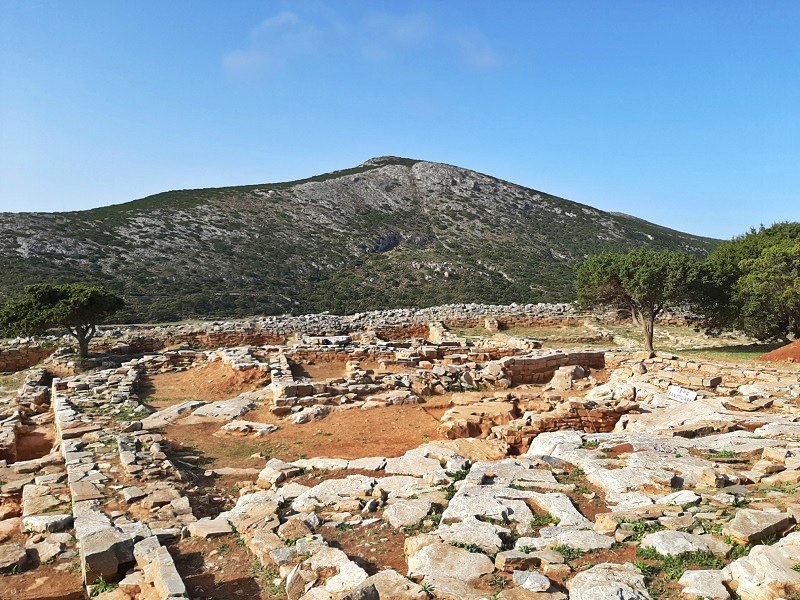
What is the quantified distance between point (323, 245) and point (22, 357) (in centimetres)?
3520

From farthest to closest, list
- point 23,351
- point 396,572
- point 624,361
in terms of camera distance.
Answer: point 23,351 < point 624,361 < point 396,572

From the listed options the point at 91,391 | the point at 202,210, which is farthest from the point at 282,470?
the point at 202,210

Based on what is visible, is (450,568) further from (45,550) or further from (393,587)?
(45,550)

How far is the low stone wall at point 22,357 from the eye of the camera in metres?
22.0

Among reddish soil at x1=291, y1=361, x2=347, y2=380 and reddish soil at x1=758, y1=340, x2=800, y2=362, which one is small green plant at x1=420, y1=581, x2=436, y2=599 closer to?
reddish soil at x1=291, y1=361, x2=347, y2=380

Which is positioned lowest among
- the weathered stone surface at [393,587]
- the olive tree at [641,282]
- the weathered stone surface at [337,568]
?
the weathered stone surface at [337,568]

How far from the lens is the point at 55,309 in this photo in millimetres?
19234

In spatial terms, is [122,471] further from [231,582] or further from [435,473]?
[435,473]

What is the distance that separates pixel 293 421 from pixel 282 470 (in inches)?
157

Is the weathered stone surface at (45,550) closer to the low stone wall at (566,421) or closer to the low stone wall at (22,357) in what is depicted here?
the low stone wall at (566,421)

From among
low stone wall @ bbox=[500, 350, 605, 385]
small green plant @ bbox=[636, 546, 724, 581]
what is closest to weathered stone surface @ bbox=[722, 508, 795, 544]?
small green plant @ bbox=[636, 546, 724, 581]

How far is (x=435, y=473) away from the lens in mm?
7715

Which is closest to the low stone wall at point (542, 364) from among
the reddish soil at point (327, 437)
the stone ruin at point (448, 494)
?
the stone ruin at point (448, 494)

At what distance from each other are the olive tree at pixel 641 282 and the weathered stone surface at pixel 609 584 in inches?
688
